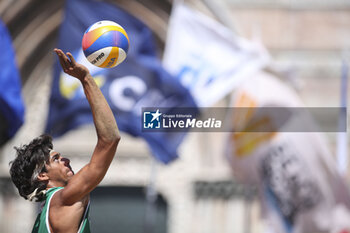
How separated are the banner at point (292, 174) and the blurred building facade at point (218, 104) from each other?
1.75m

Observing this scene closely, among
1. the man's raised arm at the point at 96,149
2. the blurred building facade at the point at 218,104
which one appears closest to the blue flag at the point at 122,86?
the blurred building facade at the point at 218,104

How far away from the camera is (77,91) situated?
40.6 feet

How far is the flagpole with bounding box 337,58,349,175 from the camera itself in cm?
1405

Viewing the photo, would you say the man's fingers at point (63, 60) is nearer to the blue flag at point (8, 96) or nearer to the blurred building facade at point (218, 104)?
the blue flag at point (8, 96)

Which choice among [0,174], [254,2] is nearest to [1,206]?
[0,174]

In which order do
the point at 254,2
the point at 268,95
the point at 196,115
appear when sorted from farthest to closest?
1. the point at 254,2
2. the point at 268,95
3. the point at 196,115

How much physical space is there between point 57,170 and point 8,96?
6.84m

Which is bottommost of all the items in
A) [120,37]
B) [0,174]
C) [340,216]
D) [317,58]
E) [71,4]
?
[120,37]

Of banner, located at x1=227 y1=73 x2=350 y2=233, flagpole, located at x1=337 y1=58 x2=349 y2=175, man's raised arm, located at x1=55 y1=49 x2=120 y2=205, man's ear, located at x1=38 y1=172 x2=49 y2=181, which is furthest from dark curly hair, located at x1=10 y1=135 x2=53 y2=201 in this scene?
flagpole, located at x1=337 y1=58 x2=349 y2=175

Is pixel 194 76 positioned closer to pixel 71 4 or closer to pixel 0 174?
pixel 71 4

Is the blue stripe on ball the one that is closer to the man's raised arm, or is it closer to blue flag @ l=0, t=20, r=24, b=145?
the man's raised arm

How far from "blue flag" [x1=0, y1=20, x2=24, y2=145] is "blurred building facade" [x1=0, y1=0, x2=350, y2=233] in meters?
4.18

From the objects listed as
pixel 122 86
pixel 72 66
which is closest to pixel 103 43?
pixel 72 66

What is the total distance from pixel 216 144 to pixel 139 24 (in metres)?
3.74
